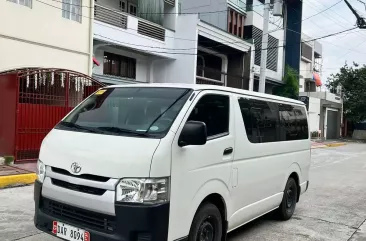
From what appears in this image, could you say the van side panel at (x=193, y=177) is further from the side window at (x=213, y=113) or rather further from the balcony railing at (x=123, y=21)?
the balcony railing at (x=123, y=21)

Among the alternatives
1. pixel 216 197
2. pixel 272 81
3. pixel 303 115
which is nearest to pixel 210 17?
pixel 272 81

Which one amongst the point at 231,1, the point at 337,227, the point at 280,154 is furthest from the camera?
the point at 231,1

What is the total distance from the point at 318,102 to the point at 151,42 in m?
21.1

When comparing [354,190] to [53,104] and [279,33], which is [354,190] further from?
[279,33]

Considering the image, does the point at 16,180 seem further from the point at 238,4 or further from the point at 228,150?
the point at 238,4

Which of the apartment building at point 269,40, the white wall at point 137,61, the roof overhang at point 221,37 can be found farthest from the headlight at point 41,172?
the apartment building at point 269,40

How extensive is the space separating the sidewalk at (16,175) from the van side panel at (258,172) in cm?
538

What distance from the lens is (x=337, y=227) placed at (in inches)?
242

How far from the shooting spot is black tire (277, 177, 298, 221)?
20.4 ft

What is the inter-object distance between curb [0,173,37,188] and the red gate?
1885 millimetres

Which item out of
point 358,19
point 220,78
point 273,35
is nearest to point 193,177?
point 358,19

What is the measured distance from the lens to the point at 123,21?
17875mm

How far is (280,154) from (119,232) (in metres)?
3.14

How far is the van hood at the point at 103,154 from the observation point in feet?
10.9
